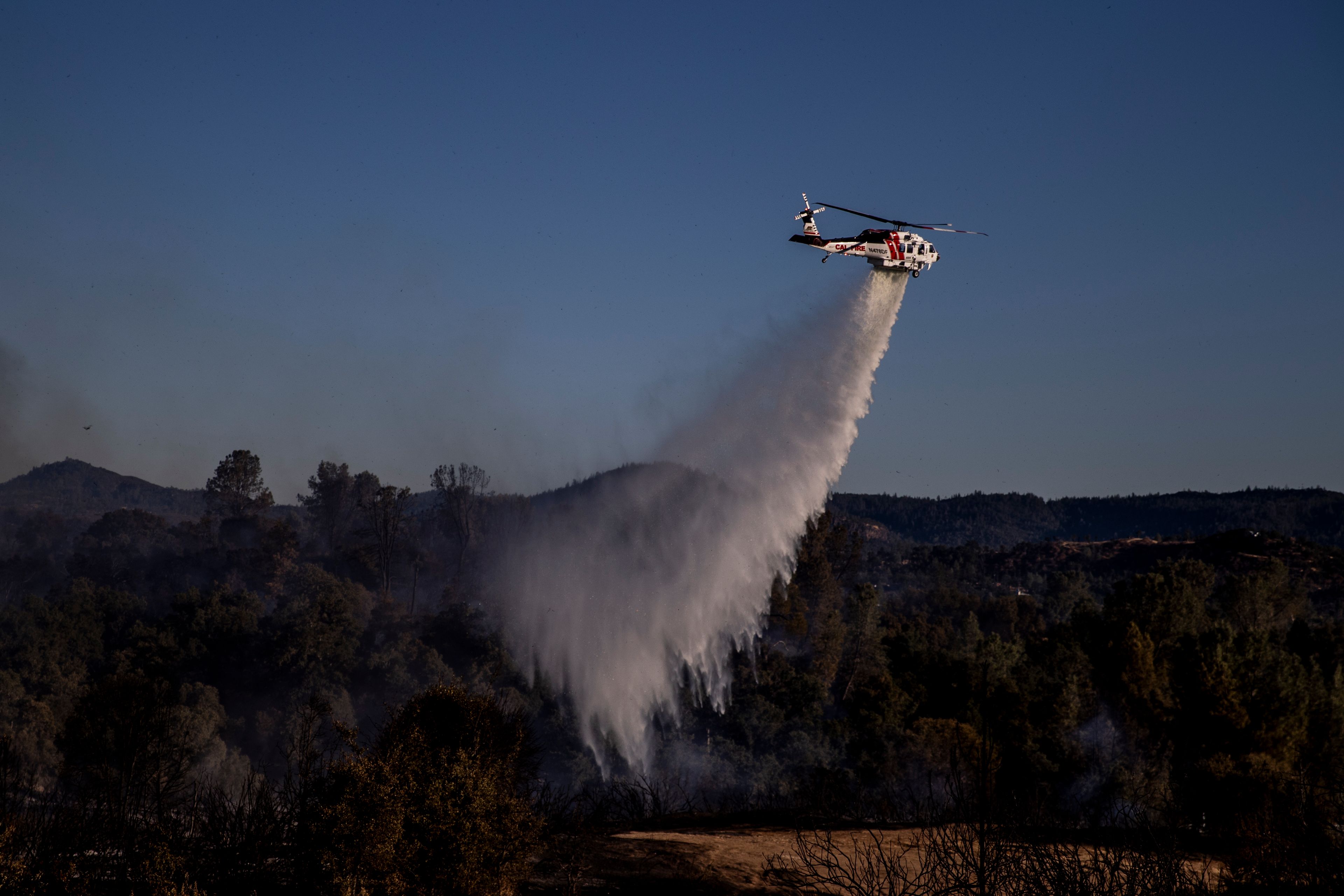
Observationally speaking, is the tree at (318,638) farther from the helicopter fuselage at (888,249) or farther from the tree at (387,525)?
the helicopter fuselage at (888,249)

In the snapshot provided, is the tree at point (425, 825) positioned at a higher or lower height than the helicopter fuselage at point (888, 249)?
lower

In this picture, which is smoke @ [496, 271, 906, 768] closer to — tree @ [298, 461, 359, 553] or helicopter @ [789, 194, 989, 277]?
helicopter @ [789, 194, 989, 277]

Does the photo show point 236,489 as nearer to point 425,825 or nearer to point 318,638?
point 318,638

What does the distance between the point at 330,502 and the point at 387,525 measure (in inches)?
1245

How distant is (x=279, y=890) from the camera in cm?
2239

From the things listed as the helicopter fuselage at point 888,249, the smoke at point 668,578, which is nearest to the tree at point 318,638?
the smoke at point 668,578

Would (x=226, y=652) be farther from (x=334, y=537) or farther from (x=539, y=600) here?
(x=334, y=537)

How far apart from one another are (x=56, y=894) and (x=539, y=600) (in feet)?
247

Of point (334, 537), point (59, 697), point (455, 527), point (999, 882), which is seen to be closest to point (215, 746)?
point (59, 697)

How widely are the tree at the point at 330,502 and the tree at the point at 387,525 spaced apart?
21835 mm

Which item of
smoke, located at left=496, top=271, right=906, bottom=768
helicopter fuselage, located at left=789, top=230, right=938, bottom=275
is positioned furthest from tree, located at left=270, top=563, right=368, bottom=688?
helicopter fuselage, located at left=789, top=230, right=938, bottom=275

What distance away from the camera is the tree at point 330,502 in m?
164

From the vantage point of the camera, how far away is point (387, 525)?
13800cm

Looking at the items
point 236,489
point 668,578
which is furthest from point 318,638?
point 236,489
